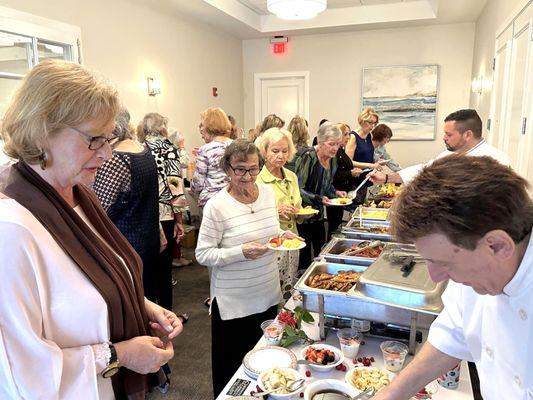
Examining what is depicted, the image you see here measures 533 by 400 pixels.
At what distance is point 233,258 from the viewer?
63.6 inches

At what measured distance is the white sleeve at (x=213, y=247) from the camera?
1.62 meters

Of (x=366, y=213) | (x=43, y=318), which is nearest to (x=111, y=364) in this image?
(x=43, y=318)

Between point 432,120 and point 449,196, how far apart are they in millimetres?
5515

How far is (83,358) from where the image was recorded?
0.82m

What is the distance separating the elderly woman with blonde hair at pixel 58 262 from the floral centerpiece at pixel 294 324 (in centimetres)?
50

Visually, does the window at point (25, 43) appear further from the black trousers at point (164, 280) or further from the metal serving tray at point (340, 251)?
the metal serving tray at point (340, 251)

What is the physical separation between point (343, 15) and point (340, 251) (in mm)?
4314

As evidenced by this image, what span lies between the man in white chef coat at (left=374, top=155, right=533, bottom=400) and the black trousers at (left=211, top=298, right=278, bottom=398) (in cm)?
103

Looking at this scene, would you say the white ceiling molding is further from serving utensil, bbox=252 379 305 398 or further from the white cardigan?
the white cardigan

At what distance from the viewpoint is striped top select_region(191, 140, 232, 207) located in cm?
291

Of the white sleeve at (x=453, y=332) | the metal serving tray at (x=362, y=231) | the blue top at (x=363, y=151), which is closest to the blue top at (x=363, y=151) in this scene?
the blue top at (x=363, y=151)

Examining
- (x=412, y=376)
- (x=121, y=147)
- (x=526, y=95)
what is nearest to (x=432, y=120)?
(x=526, y=95)

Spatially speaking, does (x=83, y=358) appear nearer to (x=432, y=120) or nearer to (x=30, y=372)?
(x=30, y=372)

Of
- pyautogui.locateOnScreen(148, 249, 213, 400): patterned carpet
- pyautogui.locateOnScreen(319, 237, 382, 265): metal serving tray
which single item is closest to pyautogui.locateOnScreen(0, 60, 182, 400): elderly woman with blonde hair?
pyautogui.locateOnScreen(319, 237, 382, 265): metal serving tray
